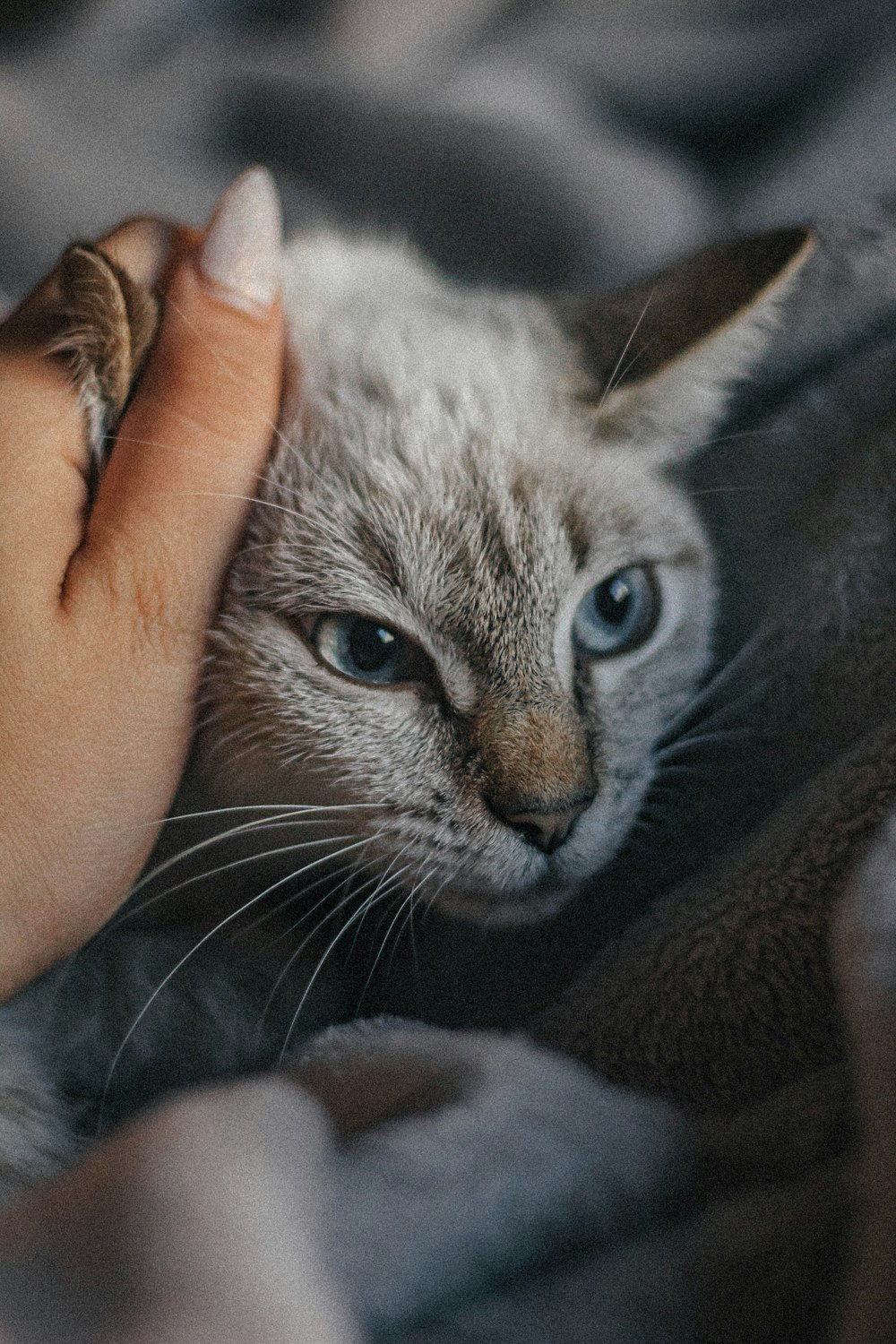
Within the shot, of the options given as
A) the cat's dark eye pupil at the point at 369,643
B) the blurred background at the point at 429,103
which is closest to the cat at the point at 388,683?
the cat's dark eye pupil at the point at 369,643

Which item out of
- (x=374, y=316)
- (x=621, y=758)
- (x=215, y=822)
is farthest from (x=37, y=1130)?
(x=374, y=316)

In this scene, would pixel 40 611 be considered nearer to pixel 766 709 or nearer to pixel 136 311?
pixel 136 311

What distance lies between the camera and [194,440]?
50 cm

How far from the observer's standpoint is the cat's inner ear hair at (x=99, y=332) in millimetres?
483

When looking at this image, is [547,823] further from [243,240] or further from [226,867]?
[243,240]

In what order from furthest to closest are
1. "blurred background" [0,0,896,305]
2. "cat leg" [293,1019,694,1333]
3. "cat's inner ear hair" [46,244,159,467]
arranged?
"blurred background" [0,0,896,305] → "cat's inner ear hair" [46,244,159,467] → "cat leg" [293,1019,694,1333]

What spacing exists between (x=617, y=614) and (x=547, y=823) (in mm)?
140

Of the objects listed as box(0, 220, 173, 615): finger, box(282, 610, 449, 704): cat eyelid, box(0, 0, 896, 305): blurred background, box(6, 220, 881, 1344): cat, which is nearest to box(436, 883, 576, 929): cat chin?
box(6, 220, 881, 1344): cat

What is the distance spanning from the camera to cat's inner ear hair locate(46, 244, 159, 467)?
19.0 inches

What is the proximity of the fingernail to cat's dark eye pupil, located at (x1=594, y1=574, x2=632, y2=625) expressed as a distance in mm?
250

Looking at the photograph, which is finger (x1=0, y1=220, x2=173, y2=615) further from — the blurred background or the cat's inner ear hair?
the blurred background

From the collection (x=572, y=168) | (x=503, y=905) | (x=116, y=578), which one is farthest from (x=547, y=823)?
(x=572, y=168)

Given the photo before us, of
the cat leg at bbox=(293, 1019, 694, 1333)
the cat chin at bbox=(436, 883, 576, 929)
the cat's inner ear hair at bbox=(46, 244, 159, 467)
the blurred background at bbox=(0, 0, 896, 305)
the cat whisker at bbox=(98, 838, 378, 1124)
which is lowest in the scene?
the cat whisker at bbox=(98, 838, 378, 1124)

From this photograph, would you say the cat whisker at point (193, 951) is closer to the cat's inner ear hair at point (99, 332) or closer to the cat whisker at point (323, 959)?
the cat whisker at point (323, 959)
